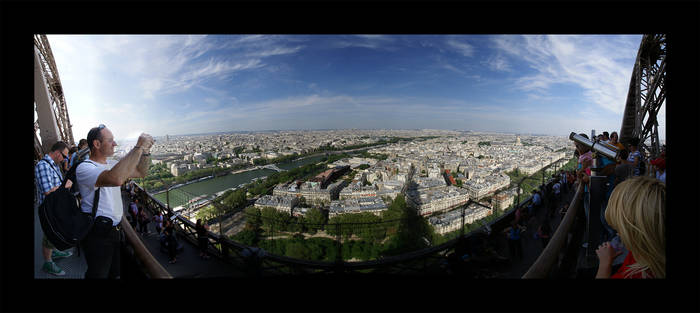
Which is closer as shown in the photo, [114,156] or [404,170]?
[114,156]

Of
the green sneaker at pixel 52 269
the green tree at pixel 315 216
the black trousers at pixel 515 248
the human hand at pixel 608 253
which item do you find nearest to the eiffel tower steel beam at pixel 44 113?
the green sneaker at pixel 52 269

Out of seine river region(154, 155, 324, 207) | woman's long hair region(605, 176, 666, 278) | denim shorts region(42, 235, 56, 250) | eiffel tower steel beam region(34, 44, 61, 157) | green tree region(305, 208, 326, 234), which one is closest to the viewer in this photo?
woman's long hair region(605, 176, 666, 278)

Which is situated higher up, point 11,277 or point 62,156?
point 62,156

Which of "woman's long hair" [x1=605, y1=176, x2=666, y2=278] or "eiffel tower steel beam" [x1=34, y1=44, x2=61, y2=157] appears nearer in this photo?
"woman's long hair" [x1=605, y1=176, x2=666, y2=278]

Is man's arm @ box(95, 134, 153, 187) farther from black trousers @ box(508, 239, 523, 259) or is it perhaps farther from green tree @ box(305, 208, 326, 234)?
green tree @ box(305, 208, 326, 234)

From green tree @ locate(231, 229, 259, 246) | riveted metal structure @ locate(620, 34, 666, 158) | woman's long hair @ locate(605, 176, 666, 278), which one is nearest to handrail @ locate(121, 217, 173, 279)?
green tree @ locate(231, 229, 259, 246)

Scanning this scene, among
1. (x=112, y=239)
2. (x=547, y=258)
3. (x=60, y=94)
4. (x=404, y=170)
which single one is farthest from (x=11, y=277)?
(x=404, y=170)
